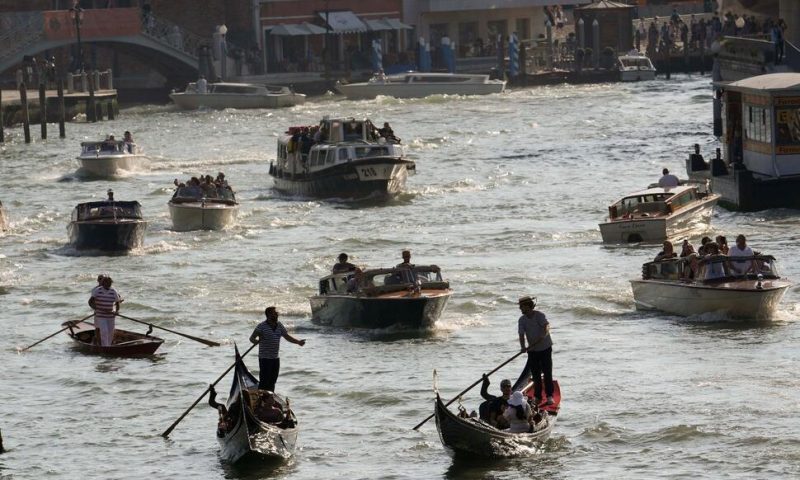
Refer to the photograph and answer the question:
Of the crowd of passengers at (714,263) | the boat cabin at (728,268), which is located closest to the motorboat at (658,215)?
the crowd of passengers at (714,263)

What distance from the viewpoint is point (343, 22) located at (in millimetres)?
101938

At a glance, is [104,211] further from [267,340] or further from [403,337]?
[267,340]

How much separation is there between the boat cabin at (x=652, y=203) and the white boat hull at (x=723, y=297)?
31.2ft

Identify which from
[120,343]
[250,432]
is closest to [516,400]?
[250,432]

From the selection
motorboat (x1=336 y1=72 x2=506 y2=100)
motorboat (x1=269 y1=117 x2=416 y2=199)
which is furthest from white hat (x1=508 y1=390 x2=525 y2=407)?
motorboat (x1=336 y1=72 x2=506 y2=100)

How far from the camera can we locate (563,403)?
95.1 ft

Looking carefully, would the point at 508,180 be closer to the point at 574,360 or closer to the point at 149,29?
the point at 574,360

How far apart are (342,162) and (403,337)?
2184 centimetres

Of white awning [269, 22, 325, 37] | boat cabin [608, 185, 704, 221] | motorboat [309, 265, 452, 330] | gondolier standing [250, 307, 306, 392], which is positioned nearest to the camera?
gondolier standing [250, 307, 306, 392]

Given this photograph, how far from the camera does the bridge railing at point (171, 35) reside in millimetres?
91250

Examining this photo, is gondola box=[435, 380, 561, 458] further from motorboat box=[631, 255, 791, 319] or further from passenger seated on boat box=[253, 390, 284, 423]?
motorboat box=[631, 255, 791, 319]

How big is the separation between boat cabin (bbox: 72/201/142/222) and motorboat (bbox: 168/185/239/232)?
9.25 ft

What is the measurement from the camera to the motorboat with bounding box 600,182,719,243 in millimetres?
43750

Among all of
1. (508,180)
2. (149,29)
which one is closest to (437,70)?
(149,29)
